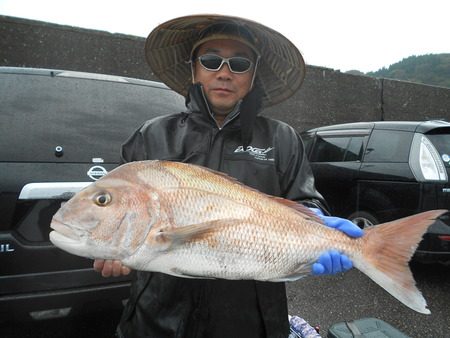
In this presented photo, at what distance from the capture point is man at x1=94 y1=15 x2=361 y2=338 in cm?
195

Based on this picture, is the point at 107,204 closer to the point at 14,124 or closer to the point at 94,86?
the point at 14,124

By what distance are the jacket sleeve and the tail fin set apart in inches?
14.7

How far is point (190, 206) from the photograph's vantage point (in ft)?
5.63

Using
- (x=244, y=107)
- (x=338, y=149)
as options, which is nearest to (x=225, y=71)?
(x=244, y=107)

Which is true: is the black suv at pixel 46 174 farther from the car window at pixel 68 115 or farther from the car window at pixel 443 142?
the car window at pixel 443 142

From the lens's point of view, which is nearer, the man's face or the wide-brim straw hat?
the man's face

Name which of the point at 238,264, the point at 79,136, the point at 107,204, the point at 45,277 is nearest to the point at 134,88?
the point at 79,136

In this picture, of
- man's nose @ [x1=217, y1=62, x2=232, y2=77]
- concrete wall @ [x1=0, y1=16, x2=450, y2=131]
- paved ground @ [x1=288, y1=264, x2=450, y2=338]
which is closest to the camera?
man's nose @ [x1=217, y1=62, x2=232, y2=77]

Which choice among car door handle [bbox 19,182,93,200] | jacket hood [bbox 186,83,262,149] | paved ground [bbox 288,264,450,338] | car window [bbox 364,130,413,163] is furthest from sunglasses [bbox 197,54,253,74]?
car window [bbox 364,130,413,163]

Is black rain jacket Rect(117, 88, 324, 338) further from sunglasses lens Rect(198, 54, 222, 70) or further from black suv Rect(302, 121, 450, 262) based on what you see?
black suv Rect(302, 121, 450, 262)

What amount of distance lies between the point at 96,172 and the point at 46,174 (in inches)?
12.2

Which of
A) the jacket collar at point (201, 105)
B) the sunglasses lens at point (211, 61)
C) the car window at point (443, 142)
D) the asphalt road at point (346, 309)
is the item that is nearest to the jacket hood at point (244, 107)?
the jacket collar at point (201, 105)

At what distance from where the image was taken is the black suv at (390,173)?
448cm

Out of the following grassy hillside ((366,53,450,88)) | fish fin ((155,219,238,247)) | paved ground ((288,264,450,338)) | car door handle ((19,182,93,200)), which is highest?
grassy hillside ((366,53,450,88))
